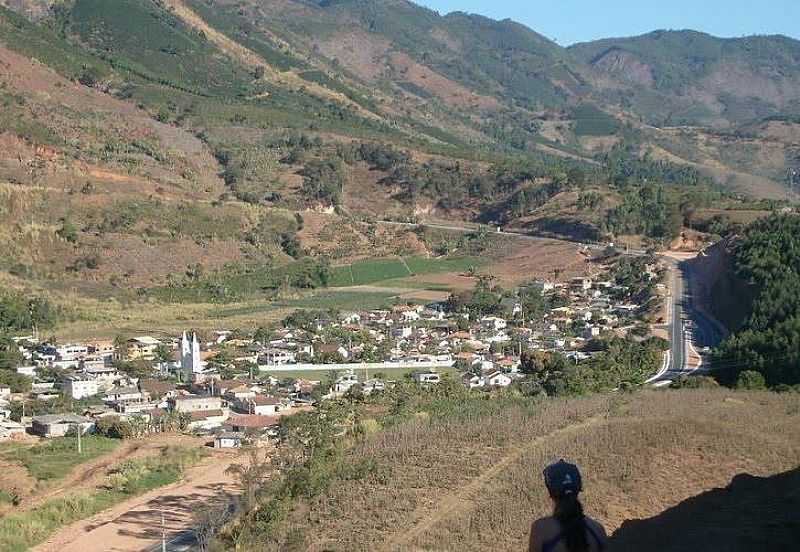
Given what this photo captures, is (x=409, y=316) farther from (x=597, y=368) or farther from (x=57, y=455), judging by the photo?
(x=57, y=455)

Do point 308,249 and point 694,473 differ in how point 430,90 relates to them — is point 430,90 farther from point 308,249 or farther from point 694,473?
point 694,473

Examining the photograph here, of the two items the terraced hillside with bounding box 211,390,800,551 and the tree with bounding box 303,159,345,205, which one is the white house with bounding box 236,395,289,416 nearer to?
the terraced hillside with bounding box 211,390,800,551

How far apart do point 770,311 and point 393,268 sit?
29681mm

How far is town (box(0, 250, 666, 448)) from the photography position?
27656 mm

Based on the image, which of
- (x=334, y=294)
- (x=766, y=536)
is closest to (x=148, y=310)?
(x=334, y=294)

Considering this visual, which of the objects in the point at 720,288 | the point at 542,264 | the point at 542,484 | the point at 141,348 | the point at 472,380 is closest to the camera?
the point at 542,484

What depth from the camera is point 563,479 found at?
5.22 metres

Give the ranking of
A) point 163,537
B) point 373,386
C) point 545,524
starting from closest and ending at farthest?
point 545,524 → point 163,537 → point 373,386

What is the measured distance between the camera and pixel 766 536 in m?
11.7

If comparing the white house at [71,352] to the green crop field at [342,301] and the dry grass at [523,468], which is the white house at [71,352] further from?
the dry grass at [523,468]

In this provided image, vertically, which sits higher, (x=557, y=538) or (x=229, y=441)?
(x=557, y=538)

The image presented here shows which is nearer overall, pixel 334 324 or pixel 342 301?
pixel 334 324

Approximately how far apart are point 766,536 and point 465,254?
158 feet

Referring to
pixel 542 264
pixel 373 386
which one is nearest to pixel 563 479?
pixel 373 386
